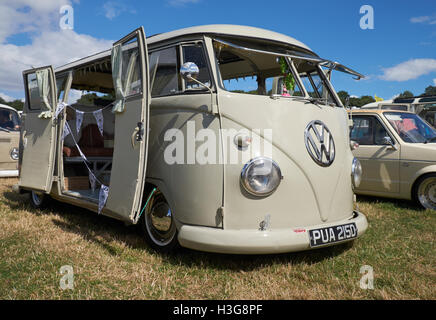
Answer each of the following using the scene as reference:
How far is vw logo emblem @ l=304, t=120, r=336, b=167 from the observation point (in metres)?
3.68

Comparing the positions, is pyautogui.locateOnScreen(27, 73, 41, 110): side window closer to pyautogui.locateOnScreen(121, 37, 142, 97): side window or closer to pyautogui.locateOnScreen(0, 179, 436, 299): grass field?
pyautogui.locateOnScreen(0, 179, 436, 299): grass field

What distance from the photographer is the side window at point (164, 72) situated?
3.97 meters

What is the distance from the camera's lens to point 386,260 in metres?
3.88

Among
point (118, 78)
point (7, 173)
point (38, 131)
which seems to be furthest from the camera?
point (7, 173)

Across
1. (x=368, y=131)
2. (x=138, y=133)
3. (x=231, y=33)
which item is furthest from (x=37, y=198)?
(x=368, y=131)

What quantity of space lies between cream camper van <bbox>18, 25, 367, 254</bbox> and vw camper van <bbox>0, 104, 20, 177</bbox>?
21.1ft

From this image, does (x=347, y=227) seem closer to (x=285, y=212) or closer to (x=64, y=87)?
(x=285, y=212)

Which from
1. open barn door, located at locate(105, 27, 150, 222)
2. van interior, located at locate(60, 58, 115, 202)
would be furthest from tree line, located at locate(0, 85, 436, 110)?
open barn door, located at locate(105, 27, 150, 222)

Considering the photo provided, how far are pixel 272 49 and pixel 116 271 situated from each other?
8.86ft

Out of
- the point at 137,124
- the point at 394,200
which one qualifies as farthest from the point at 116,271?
the point at 394,200

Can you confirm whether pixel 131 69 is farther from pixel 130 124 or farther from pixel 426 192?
pixel 426 192

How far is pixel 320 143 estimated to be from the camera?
3770mm

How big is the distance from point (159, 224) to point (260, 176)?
4.12 feet

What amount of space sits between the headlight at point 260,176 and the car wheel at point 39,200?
3930mm
